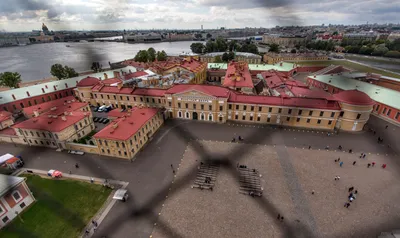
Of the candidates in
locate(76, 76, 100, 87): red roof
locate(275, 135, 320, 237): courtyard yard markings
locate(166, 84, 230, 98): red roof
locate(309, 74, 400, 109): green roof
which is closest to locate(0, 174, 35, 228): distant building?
locate(166, 84, 230, 98): red roof

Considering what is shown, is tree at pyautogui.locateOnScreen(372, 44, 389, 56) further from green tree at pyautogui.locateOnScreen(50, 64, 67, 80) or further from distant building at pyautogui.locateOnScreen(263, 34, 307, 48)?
green tree at pyautogui.locateOnScreen(50, 64, 67, 80)

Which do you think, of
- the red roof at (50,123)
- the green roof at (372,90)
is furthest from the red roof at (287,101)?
the red roof at (50,123)

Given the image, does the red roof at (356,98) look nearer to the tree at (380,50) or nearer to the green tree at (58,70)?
the green tree at (58,70)

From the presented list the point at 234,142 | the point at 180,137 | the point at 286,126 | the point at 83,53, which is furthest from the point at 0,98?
the point at 286,126

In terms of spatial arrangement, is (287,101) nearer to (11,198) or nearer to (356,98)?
(356,98)

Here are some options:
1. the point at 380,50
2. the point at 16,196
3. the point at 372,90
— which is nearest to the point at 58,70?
the point at 16,196

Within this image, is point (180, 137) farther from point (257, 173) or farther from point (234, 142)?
point (257, 173)

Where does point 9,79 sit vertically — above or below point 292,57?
above
